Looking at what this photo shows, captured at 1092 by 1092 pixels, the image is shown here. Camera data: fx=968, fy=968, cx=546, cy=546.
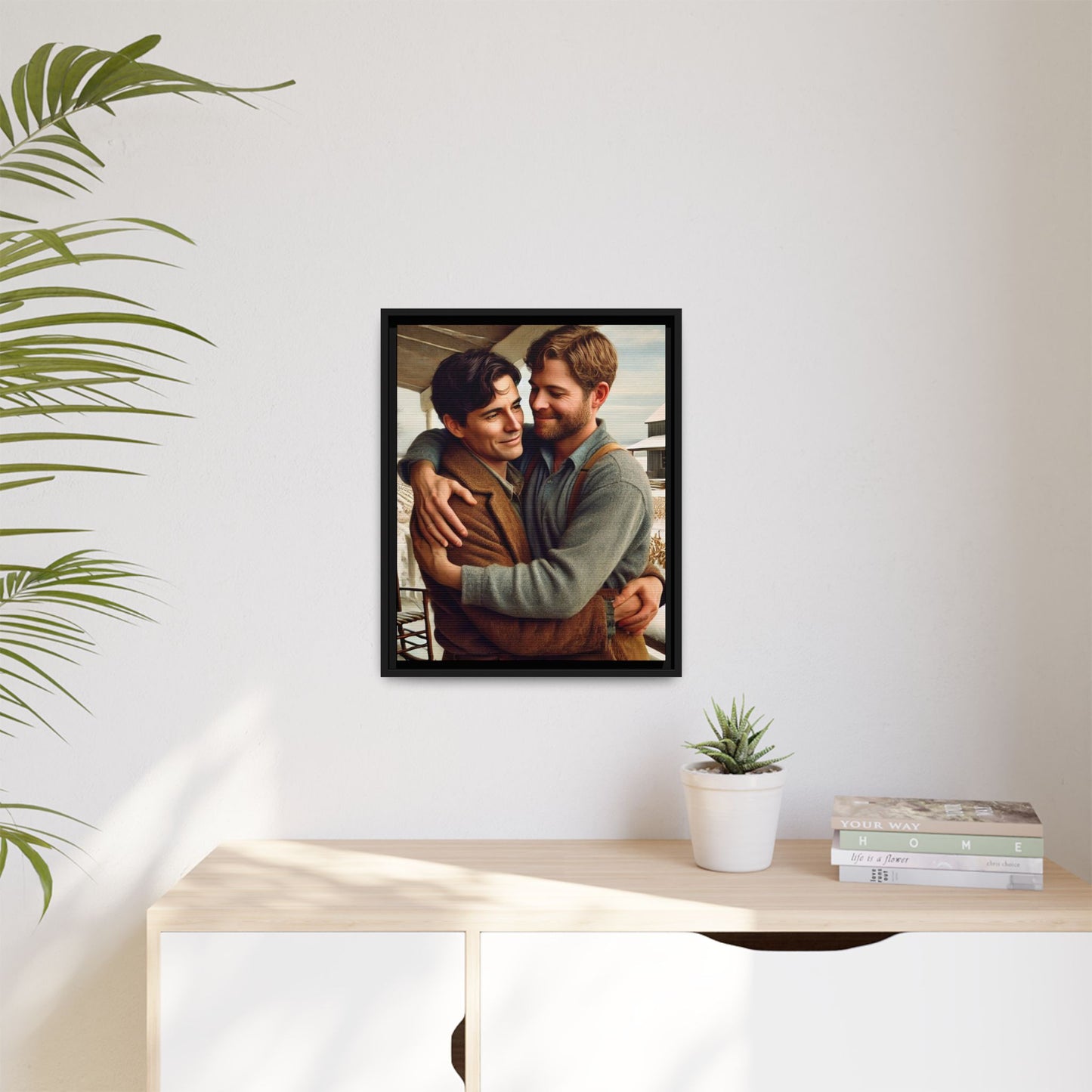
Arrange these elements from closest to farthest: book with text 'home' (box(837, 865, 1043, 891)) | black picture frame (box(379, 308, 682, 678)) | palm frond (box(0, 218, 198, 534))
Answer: palm frond (box(0, 218, 198, 534)) → book with text 'home' (box(837, 865, 1043, 891)) → black picture frame (box(379, 308, 682, 678))

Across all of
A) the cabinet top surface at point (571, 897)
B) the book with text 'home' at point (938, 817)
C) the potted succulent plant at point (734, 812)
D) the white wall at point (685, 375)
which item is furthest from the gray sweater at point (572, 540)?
the book with text 'home' at point (938, 817)

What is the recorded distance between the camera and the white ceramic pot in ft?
5.17

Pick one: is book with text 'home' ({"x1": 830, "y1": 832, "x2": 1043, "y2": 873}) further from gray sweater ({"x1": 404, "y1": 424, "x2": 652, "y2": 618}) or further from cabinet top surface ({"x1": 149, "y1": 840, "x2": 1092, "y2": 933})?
gray sweater ({"x1": 404, "y1": 424, "x2": 652, "y2": 618})

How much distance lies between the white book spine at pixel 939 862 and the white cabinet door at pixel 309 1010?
64 centimetres

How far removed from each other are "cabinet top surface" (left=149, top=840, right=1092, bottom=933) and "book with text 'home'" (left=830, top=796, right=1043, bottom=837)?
0.09m

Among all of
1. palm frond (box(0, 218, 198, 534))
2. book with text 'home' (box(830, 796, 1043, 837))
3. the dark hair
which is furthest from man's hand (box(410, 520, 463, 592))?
book with text 'home' (box(830, 796, 1043, 837))

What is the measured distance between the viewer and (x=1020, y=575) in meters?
1.82

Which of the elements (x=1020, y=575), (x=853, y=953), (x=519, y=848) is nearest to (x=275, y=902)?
(x=519, y=848)

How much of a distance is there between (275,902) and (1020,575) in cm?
143

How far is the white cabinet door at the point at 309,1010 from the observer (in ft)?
4.56

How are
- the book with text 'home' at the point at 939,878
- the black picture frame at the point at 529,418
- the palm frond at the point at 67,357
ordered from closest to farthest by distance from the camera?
the palm frond at the point at 67,357 < the book with text 'home' at the point at 939,878 < the black picture frame at the point at 529,418

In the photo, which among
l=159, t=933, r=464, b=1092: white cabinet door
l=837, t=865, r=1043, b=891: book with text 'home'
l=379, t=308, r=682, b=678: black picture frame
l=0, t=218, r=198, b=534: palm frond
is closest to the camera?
l=0, t=218, r=198, b=534: palm frond

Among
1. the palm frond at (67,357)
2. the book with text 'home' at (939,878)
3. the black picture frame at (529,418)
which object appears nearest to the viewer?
the palm frond at (67,357)

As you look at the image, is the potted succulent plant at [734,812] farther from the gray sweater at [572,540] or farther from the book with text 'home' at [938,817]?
the gray sweater at [572,540]
